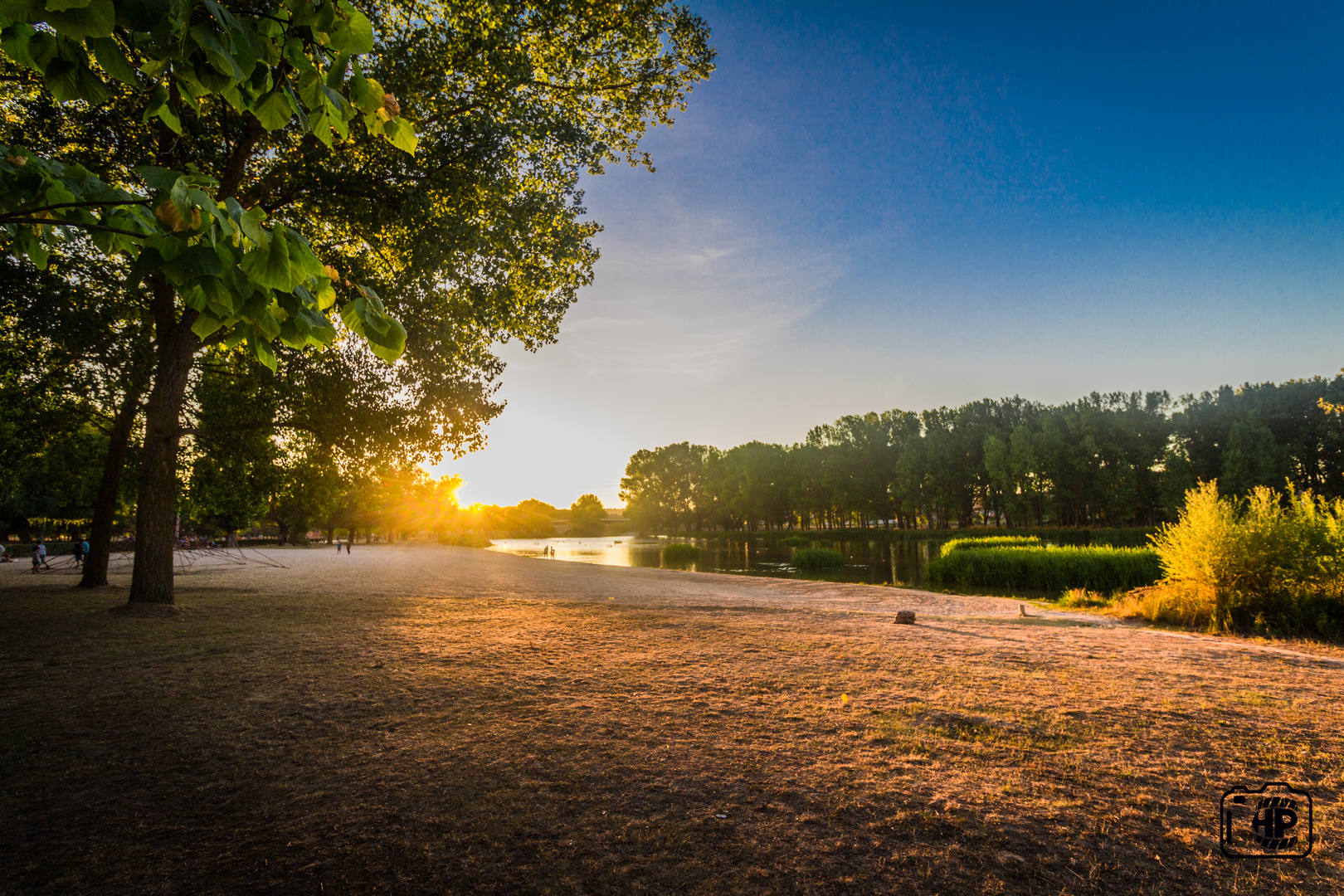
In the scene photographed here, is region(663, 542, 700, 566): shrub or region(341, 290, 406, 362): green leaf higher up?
region(341, 290, 406, 362): green leaf

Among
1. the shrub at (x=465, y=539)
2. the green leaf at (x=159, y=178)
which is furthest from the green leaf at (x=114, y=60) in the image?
→ the shrub at (x=465, y=539)

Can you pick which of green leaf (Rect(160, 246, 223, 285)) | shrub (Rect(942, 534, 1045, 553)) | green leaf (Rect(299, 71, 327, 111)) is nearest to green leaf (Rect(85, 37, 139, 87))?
green leaf (Rect(299, 71, 327, 111))

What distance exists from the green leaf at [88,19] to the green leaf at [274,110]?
558mm

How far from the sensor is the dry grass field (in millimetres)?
2609

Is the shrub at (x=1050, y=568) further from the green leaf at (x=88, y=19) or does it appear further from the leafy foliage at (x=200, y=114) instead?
the green leaf at (x=88, y=19)

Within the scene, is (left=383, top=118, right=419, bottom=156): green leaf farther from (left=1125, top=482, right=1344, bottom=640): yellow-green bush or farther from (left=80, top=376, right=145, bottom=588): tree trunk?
(left=80, top=376, right=145, bottom=588): tree trunk

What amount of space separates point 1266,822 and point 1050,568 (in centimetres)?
2067

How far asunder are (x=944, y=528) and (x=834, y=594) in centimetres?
7651

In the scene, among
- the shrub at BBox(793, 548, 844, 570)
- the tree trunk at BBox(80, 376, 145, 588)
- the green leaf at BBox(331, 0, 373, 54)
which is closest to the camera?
the green leaf at BBox(331, 0, 373, 54)

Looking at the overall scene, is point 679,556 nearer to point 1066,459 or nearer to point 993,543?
point 993,543

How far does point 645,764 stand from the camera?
373 cm

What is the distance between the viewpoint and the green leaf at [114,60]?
2.39 meters

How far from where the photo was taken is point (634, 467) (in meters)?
154

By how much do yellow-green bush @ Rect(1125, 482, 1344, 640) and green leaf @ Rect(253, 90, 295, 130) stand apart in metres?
13.9
